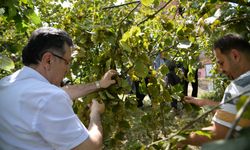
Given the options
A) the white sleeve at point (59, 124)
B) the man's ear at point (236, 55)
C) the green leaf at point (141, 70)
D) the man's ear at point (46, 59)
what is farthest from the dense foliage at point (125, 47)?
the white sleeve at point (59, 124)

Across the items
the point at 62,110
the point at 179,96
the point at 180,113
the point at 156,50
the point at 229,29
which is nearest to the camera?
the point at 62,110

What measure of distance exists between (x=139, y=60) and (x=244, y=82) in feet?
1.94

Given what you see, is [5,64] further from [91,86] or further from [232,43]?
[232,43]

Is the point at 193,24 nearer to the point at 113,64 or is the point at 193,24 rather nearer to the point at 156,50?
the point at 113,64

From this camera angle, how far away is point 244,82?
183 cm

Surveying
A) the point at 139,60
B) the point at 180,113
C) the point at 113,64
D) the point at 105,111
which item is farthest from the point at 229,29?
the point at 180,113

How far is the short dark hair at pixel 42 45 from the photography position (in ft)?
6.04

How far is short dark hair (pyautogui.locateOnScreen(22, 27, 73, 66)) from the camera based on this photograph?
184 centimetres

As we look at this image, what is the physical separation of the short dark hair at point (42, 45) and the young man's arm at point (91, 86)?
314mm

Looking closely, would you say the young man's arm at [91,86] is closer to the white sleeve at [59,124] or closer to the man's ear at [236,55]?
the white sleeve at [59,124]

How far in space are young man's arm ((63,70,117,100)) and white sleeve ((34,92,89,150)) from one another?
40 cm

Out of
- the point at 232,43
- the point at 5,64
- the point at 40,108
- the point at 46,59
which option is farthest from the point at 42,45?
the point at 232,43

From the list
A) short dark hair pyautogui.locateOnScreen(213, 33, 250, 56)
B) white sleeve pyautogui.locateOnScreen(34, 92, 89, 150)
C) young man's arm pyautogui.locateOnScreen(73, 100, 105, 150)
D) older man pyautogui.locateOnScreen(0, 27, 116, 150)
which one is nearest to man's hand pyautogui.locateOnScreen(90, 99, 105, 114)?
young man's arm pyautogui.locateOnScreen(73, 100, 105, 150)

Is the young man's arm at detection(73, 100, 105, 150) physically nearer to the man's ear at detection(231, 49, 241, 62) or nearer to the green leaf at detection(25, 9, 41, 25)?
the green leaf at detection(25, 9, 41, 25)
